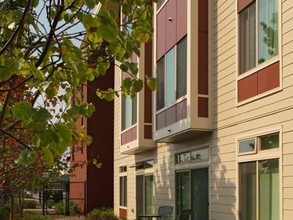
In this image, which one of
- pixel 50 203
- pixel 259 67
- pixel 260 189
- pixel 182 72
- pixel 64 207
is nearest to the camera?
pixel 260 189

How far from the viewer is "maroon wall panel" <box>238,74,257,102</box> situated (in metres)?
12.2

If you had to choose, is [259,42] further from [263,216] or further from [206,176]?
[206,176]

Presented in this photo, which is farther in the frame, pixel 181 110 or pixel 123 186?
pixel 123 186

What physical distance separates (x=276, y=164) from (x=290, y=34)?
2.44 metres

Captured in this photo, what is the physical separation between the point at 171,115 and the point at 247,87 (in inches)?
177

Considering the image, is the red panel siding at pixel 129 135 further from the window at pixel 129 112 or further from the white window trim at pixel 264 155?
the white window trim at pixel 264 155

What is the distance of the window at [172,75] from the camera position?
633 inches

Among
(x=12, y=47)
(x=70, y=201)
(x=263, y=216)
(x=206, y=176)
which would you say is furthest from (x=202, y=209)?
(x=70, y=201)

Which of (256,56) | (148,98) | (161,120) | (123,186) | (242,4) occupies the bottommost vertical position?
(123,186)

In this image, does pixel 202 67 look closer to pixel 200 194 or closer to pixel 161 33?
pixel 200 194

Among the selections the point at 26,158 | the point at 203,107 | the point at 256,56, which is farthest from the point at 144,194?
the point at 26,158

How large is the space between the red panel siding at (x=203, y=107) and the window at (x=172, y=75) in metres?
0.92

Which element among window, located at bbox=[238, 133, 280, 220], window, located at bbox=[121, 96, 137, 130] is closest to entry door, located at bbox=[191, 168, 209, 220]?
window, located at bbox=[238, 133, 280, 220]

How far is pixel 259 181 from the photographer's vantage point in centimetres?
1180
